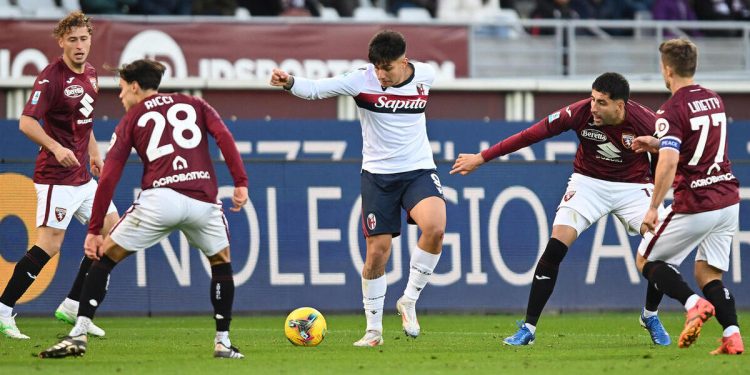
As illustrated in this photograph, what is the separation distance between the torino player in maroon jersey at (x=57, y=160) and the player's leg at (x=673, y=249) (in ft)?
14.7

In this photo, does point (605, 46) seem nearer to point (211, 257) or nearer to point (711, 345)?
point (711, 345)

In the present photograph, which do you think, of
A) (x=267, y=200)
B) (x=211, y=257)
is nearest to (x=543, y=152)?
(x=267, y=200)

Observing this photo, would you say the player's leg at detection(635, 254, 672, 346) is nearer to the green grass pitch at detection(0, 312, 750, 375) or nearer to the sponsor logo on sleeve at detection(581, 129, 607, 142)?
the green grass pitch at detection(0, 312, 750, 375)

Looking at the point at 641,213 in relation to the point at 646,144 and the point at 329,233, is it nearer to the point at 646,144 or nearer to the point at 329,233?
the point at 646,144

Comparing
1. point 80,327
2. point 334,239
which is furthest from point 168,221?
point 334,239

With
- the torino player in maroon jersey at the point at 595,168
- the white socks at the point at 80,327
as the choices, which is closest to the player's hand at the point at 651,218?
the torino player in maroon jersey at the point at 595,168

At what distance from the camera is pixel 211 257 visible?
8617 mm

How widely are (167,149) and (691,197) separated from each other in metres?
3.52

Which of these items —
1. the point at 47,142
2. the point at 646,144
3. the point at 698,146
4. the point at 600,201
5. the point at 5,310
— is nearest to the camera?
the point at 698,146

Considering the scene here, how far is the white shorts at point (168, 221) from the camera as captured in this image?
27.3 feet

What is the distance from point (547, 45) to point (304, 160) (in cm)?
533

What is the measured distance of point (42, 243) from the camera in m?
10.8

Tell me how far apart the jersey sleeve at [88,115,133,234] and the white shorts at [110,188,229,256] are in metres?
0.17

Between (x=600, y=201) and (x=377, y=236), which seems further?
(x=600, y=201)
